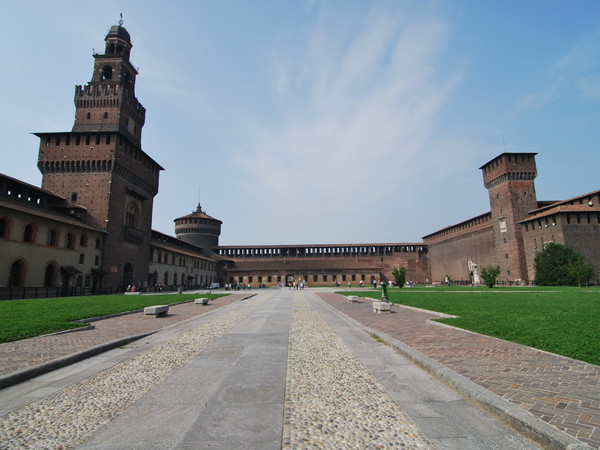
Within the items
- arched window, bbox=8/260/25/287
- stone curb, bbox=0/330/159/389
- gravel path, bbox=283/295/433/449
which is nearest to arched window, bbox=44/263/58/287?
arched window, bbox=8/260/25/287

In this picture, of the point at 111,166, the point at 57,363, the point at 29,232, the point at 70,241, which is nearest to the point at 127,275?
the point at 70,241

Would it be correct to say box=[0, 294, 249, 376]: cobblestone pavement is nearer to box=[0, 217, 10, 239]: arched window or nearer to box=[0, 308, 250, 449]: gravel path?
box=[0, 308, 250, 449]: gravel path

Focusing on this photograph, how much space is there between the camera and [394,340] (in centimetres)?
654

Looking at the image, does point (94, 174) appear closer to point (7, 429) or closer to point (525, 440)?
point (7, 429)

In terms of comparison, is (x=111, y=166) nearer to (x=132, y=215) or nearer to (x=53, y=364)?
(x=132, y=215)

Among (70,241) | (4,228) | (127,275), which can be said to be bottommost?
(127,275)

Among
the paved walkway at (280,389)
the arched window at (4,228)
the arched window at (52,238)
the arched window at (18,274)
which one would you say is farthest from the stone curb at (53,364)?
the arched window at (52,238)

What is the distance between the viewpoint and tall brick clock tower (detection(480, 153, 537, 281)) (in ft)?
138

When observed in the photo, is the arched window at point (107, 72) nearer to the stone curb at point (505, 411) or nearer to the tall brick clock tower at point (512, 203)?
the stone curb at point (505, 411)

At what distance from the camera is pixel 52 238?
25.6m

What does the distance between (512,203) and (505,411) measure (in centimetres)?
4799

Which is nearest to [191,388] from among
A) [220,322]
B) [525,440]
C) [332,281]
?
[525,440]

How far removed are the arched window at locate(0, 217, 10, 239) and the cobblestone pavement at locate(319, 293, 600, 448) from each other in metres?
26.0

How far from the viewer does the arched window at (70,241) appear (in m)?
26.9
